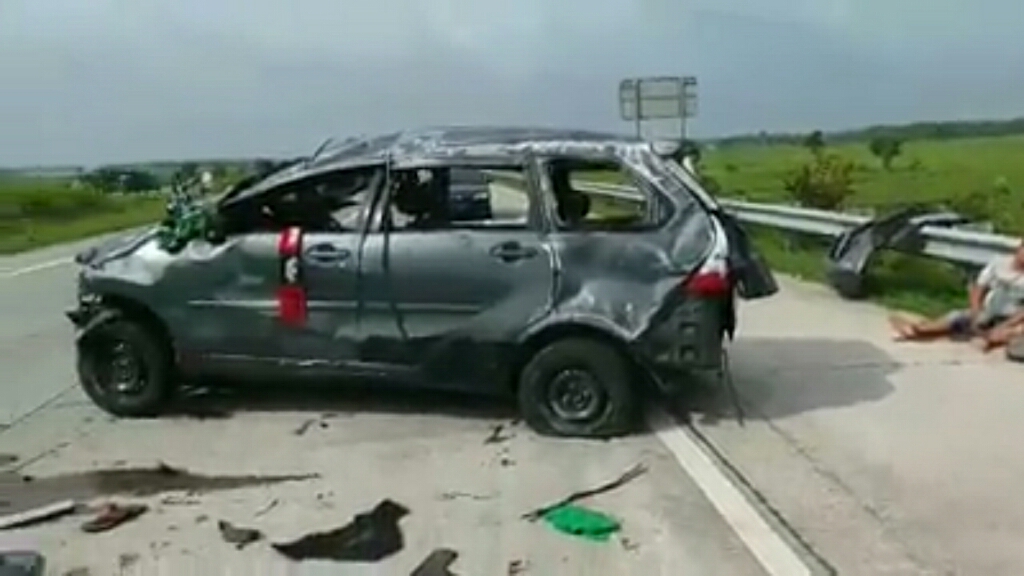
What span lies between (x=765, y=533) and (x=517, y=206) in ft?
10.5

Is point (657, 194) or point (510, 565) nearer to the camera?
point (510, 565)

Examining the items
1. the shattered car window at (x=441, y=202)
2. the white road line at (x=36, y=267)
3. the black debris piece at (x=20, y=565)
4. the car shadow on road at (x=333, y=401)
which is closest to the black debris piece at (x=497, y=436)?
the car shadow on road at (x=333, y=401)

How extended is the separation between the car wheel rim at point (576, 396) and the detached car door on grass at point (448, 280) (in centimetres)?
41

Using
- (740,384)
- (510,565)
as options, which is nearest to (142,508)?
(510,565)

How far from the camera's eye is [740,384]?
995 cm

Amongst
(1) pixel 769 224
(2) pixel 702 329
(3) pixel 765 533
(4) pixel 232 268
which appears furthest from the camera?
(1) pixel 769 224

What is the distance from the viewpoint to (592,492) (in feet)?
22.7

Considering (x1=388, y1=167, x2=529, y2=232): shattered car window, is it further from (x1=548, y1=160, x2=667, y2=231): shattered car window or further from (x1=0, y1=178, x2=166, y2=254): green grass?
(x1=0, y1=178, x2=166, y2=254): green grass

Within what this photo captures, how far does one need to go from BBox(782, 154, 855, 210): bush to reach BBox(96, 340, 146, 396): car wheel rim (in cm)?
1766

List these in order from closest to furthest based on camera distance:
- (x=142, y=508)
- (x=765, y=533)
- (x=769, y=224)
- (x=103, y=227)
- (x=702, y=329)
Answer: (x=765, y=533)
(x=142, y=508)
(x=702, y=329)
(x=769, y=224)
(x=103, y=227)

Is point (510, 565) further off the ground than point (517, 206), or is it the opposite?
point (517, 206)

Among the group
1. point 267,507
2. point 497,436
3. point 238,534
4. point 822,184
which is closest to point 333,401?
point 497,436

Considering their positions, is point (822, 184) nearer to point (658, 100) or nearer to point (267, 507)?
point (658, 100)

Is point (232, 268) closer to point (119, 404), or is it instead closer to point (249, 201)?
point (249, 201)
